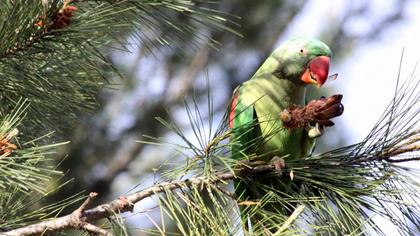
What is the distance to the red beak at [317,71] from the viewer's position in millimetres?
1856

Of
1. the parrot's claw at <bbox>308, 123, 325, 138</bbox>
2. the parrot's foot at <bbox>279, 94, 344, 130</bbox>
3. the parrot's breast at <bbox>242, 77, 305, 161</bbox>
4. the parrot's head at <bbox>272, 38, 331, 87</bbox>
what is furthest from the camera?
the parrot's head at <bbox>272, 38, 331, 87</bbox>

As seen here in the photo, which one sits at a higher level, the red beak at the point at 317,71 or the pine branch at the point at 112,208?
the red beak at the point at 317,71

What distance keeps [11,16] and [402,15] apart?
3.72 metres

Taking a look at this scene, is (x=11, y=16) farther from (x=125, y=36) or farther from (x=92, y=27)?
(x=125, y=36)

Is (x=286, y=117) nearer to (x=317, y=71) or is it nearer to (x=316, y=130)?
(x=316, y=130)

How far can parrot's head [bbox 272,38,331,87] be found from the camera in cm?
192

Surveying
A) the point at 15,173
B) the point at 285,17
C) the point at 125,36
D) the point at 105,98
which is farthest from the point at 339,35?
the point at 15,173

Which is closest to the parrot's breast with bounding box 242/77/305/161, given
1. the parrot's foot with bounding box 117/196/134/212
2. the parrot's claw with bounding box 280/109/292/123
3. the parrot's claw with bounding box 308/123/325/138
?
the parrot's claw with bounding box 308/123/325/138

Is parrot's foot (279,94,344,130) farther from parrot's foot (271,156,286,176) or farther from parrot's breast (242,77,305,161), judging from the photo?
parrot's breast (242,77,305,161)

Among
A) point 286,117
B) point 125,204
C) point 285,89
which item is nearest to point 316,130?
point 286,117

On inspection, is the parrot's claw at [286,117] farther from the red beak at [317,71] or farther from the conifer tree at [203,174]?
the red beak at [317,71]

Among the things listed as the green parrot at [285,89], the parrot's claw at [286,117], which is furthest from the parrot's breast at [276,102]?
the parrot's claw at [286,117]

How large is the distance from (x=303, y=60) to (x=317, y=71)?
8 centimetres

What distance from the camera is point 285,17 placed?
4633mm
